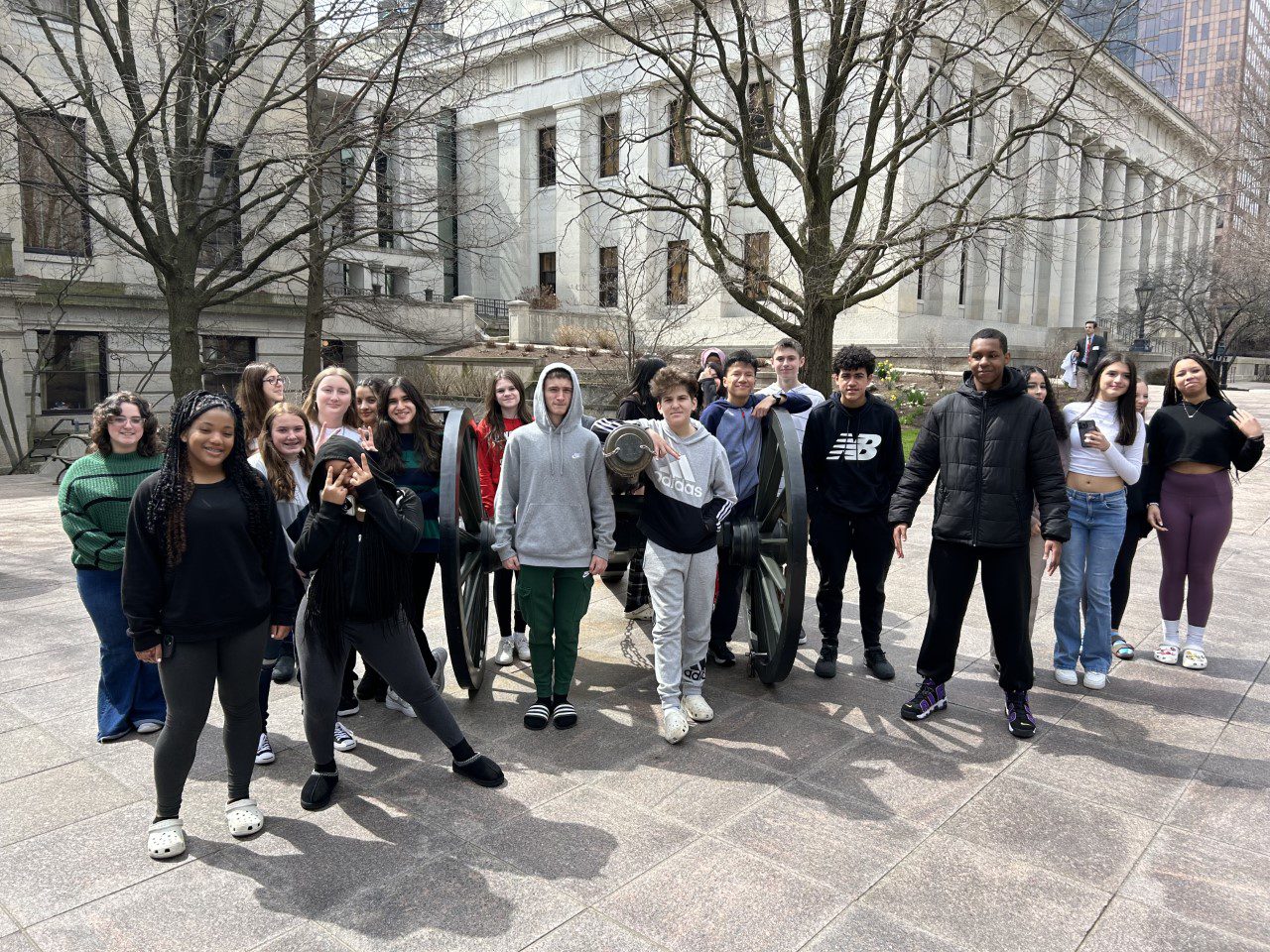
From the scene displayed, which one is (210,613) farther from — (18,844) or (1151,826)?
(1151,826)

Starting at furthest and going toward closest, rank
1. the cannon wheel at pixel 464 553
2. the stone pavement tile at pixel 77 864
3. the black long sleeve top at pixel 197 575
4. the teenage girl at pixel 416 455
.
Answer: the teenage girl at pixel 416 455
the cannon wheel at pixel 464 553
the black long sleeve top at pixel 197 575
the stone pavement tile at pixel 77 864

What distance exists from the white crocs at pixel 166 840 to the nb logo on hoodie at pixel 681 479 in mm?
2306

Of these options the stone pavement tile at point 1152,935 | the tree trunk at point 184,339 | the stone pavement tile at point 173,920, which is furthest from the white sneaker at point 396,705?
the tree trunk at point 184,339

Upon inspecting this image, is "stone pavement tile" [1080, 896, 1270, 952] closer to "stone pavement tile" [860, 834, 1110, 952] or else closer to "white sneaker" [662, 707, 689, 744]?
"stone pavement tile" [860, 834, 1110, 952]

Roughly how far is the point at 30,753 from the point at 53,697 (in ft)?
2.49

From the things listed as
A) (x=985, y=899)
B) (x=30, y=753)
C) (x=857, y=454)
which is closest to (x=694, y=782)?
(x=985, y=899)

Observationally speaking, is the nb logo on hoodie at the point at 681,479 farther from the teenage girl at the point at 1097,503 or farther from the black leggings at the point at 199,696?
the teenage girl at the point at 1097,503

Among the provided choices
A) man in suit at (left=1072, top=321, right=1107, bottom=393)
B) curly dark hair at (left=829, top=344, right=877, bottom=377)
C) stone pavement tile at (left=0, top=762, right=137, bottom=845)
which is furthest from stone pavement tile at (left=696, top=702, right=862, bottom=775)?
man in suit at (left=1072, top=321, right=1107, bottom=393)

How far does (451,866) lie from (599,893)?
0.52 meters

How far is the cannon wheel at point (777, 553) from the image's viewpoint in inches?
157

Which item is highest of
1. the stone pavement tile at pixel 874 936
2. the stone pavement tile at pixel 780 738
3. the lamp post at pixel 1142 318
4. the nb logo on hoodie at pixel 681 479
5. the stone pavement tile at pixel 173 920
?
the lamp post at pixel 1142 318

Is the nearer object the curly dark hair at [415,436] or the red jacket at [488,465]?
the curly dark hair at [415,436]

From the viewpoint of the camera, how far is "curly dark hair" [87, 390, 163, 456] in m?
3.89

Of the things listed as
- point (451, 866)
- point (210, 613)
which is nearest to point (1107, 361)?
point (451, 866)
